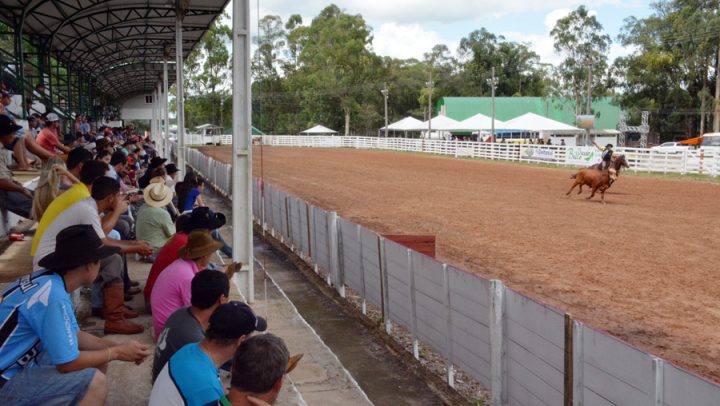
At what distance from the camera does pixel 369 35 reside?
279ft

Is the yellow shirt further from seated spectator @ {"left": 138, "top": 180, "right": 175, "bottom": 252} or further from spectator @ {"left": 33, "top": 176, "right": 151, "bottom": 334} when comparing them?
seated spectator @ {"left": 138, "top": 180, "right": 175, "bottom": 252}

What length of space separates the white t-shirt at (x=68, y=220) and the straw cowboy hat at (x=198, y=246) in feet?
2.07

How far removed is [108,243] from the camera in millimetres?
5328

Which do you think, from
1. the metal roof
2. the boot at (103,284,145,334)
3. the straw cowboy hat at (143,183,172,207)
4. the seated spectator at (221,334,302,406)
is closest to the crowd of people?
the seated spectator at (221,334,302,406)

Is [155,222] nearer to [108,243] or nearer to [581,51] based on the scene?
[108,243]

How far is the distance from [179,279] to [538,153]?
118 ft

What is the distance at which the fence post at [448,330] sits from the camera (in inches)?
242

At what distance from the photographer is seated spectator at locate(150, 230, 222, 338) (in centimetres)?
478

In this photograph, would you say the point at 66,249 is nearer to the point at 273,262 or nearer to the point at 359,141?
the point at 273,262

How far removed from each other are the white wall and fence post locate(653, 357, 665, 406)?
47.9 metres

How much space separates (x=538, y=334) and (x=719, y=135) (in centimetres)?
4432

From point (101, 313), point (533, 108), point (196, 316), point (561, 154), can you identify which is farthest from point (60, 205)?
point (533, 108)

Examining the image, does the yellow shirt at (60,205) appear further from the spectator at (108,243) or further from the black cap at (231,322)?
the black cap at (231,322)

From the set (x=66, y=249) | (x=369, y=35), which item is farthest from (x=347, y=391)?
(x=369, y=35)
